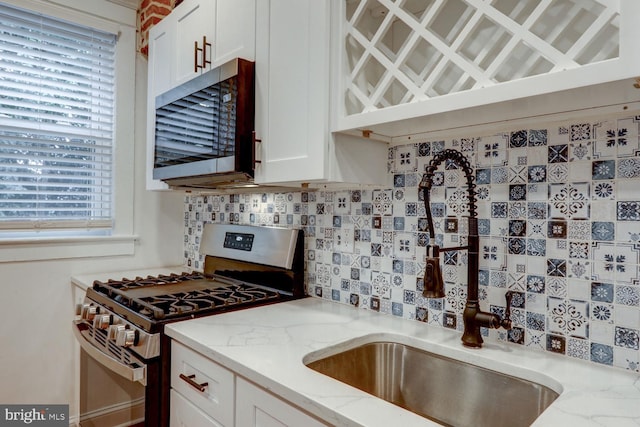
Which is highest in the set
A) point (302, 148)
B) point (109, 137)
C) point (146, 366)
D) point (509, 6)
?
point (509, 6)

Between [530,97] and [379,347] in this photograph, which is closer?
[530,97]

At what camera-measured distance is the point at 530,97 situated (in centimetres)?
87

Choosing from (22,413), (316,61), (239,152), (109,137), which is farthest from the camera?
(109,137)

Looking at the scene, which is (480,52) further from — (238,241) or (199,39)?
(238,241)

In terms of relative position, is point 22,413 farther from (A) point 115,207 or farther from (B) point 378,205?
(B) point 378,205

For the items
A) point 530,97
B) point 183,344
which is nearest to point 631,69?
point 530,97

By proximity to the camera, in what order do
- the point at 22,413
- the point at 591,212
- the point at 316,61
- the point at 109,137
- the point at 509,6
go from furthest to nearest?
the point at 109,137 → the point at 22,413 → the point at 316,61 → the point at 509,6 → the point at 591,212

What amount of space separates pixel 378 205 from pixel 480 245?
41 cm

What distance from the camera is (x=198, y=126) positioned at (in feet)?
5.49

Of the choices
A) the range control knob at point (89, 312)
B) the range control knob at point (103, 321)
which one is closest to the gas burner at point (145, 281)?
the range control knob at point (89, 312)

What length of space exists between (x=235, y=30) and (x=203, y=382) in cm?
130

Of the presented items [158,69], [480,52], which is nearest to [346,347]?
[480,52]

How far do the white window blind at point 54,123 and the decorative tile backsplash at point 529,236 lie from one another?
1.60 meters

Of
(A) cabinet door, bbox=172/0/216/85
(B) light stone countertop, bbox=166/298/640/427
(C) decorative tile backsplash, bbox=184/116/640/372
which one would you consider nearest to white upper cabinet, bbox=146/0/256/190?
(A) cabinet door, bbox=172/0/216/85
